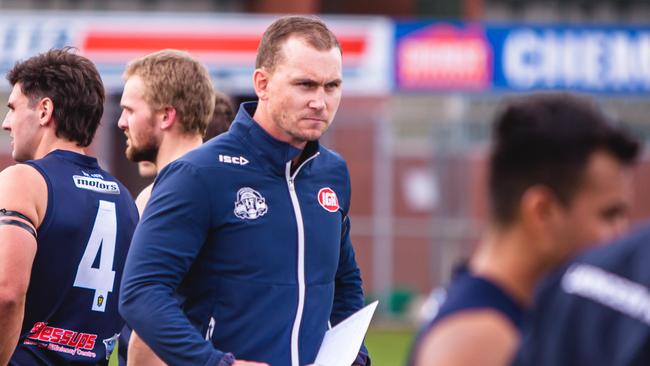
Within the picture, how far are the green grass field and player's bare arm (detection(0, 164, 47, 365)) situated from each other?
9477 millimetres

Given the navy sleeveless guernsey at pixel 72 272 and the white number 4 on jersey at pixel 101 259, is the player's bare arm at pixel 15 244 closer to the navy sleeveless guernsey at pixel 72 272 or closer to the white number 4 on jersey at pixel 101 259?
the navy sleeveless guernsey at pixel 72 272

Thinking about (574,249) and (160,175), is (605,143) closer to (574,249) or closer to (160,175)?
(574,249)

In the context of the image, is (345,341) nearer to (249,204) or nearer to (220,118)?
(249,204)

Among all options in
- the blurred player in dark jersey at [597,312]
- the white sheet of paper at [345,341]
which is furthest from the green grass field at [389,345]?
the blurred player in dark jersey at [597,312]

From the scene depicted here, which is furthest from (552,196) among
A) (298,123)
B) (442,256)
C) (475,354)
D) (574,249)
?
(442,256)

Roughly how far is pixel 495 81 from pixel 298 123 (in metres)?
14.9

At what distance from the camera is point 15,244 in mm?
4234

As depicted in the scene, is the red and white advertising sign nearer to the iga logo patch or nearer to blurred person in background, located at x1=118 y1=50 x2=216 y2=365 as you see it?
blurred person in background, located at x1=118 y1=50 x2=216 y2=365

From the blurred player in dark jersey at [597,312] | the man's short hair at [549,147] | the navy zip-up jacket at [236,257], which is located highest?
the man's short hair at [549,147]

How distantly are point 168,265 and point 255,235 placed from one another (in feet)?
1.04

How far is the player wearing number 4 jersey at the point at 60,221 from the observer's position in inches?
170

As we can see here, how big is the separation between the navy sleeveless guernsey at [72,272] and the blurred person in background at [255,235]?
504 mm

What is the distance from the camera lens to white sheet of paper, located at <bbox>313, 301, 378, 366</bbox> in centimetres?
417

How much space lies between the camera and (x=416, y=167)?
22266 mm
